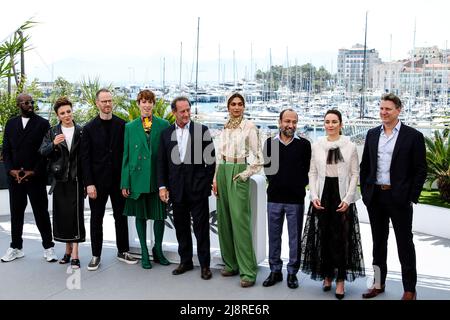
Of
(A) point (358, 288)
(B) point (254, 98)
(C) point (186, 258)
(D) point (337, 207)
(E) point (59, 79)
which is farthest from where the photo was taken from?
(B) point (254, 98)

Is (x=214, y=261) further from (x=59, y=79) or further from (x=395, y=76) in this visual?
(x=395, y=76)

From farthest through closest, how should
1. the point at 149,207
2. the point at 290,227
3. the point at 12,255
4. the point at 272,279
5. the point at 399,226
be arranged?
the point at 12,255 → the point at 149,207 → the point at 272,279 → the point at 290,227 → the point at 399,226

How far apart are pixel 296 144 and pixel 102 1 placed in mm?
5449

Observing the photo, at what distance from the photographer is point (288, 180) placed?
4.10 metres

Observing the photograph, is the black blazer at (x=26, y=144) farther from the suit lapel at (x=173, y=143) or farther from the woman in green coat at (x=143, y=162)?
the suit lapel at (x=173, y=143)

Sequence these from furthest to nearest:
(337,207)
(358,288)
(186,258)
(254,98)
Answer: (254,98) → (186,258) → (358,288) → (337,207)

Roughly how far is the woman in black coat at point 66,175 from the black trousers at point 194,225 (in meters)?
0.88

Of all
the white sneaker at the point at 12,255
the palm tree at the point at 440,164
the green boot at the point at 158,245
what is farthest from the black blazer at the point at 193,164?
the palm tree at the point at 440,164

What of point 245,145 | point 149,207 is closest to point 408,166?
point 245,145

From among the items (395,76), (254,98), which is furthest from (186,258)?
(395,76)

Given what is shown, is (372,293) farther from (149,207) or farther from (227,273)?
(149,207)

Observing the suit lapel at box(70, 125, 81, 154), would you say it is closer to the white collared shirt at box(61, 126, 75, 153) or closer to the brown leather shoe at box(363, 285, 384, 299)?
the white collared shirt at box(61, 126, 75, 153)

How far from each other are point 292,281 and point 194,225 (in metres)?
0.90

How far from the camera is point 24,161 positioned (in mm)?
4934
